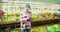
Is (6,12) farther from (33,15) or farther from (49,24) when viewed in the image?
(49,24)

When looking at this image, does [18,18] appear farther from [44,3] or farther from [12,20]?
[44,3]

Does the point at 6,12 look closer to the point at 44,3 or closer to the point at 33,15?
the point at 33,15

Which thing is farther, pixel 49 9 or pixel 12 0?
pixel 49 9

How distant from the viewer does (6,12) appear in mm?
1348

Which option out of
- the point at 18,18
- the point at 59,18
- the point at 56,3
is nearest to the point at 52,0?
the point at 56,3

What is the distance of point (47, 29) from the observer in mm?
1472

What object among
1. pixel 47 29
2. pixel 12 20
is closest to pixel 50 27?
pixel 47 29

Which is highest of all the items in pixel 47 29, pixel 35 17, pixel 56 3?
pixel 56 3

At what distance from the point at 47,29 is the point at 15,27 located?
0.29m

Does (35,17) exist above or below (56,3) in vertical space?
below

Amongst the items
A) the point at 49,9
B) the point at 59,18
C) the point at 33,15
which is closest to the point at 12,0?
the point at 33,15

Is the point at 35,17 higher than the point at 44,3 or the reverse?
the reverse

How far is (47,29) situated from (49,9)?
173mm

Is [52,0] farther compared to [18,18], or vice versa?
[52,0]
